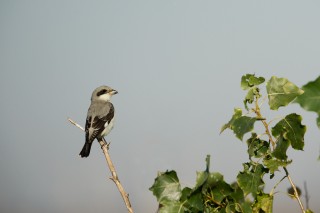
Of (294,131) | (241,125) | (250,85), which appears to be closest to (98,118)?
(250,85)

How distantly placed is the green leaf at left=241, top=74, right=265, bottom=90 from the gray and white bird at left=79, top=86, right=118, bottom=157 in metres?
9.18

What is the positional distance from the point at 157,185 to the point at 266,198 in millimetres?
881

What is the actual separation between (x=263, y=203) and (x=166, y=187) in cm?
79

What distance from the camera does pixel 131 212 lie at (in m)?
3.79

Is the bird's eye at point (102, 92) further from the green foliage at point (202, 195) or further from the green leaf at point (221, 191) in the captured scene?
the green leaf at point (221, 191)

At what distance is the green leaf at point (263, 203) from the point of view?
3131 mm

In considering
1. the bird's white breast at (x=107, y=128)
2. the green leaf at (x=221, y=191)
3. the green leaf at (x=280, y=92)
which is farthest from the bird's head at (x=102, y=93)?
the green leaf at (x=221, y=191)

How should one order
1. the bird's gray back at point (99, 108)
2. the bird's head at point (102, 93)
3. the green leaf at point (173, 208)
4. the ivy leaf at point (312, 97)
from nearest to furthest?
the ivy leaf at point (312, 97) → the green leaf at point (173, 208) → the bird's gray back at point (99, 108) → the bird's head at point (102, 93)

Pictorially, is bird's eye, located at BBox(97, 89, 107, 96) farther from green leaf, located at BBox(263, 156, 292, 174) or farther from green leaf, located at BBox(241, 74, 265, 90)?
green leaf, located at BBox(263, 156, 292, 174)

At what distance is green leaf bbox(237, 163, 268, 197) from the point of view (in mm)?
3002

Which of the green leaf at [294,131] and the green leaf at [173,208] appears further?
the green leaf at [294,131]

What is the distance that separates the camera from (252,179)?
306 centimetres

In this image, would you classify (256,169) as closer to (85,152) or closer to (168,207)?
(168,207)

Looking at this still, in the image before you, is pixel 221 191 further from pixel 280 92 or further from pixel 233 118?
pixel 280 92
